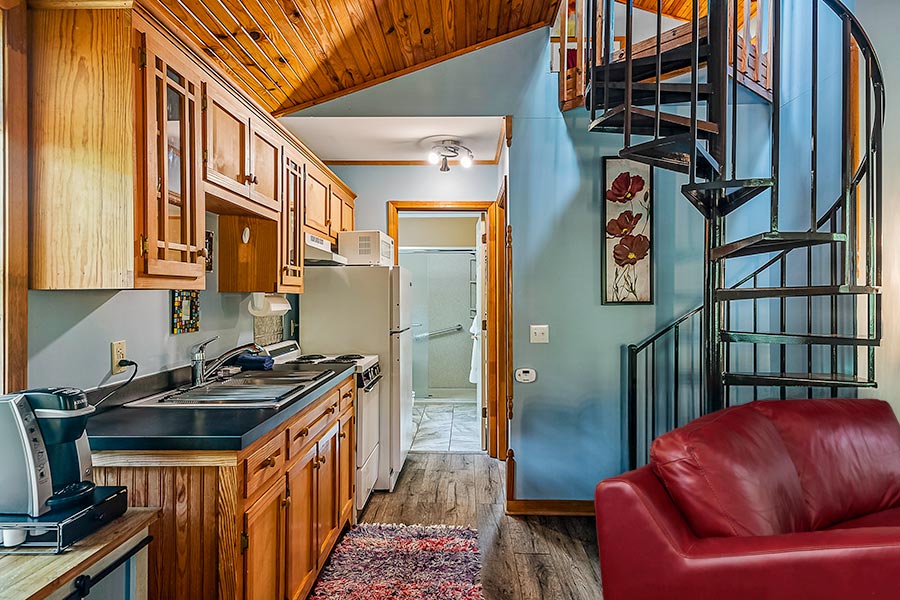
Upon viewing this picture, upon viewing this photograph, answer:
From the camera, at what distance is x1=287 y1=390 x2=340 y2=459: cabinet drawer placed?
6.82ft

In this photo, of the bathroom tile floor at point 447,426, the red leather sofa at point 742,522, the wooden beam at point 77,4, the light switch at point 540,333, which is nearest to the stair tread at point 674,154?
the red leather sofa at point 742,522

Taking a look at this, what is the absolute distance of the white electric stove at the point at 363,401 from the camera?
127 inches

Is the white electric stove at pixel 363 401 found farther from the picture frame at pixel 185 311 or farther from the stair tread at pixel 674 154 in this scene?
the stair tread at pixel 674 154

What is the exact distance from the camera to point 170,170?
1785mm

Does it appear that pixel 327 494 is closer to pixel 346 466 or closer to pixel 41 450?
pixel 346 466

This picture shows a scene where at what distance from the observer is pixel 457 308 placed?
717cm

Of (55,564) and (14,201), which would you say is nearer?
(55,564)

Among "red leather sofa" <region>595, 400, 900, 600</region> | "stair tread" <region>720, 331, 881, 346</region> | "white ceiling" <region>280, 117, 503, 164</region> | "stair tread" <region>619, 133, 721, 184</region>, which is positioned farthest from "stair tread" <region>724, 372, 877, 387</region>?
"white ceiling" <region>280, 117, 503, 164</region>

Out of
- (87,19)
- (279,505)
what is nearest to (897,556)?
(279,505)

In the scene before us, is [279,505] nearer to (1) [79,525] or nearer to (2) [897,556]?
(1) [79,525]

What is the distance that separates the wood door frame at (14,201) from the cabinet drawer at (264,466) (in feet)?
2.20

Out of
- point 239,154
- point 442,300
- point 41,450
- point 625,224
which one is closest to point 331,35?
point 239,154

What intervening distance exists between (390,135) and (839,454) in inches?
118

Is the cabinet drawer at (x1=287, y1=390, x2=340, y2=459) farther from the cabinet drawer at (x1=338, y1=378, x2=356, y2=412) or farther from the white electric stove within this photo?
the white electric stove
